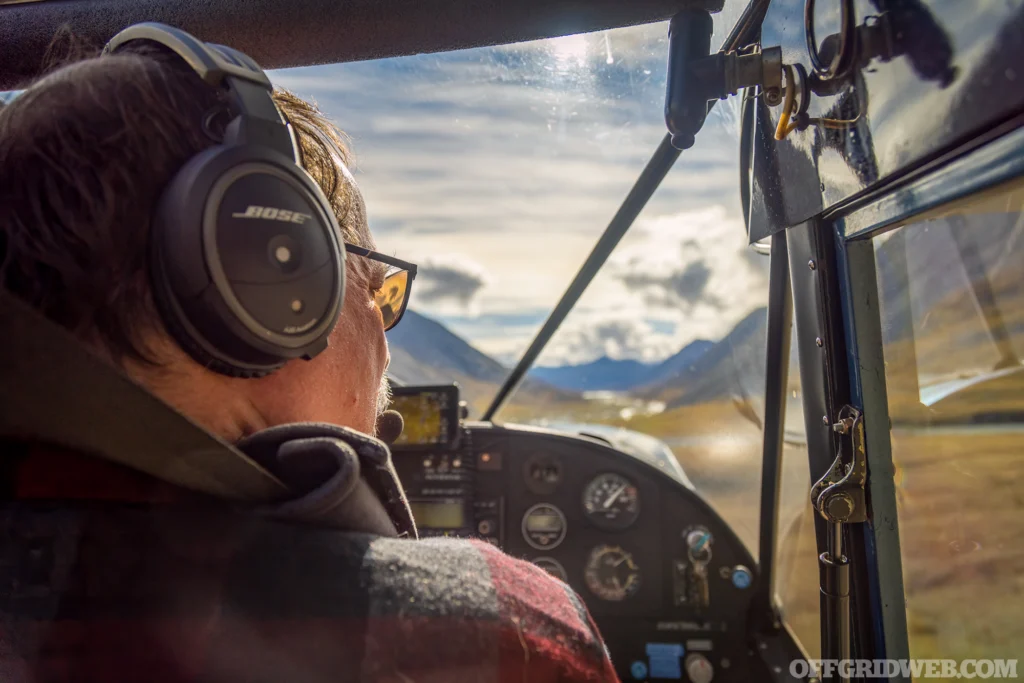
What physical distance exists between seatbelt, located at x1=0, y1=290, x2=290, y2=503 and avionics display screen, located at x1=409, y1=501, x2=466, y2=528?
241cm

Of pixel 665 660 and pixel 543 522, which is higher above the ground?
pixel 543 522

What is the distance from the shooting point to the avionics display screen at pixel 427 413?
2879mm

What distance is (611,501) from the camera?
112 inches

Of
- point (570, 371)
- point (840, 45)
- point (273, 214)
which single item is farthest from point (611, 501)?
point (273, 214)

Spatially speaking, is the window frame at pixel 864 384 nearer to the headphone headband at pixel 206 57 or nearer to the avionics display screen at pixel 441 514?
the headphone headband at pixel 206 57

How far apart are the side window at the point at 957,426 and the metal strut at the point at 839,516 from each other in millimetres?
101

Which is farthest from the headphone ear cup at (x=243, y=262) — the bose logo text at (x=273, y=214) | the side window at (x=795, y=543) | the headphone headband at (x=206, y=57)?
the side window at (x=795, y=543)

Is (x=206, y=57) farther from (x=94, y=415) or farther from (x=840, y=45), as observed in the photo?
(x=840, y=45)

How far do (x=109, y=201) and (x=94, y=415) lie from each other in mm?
212

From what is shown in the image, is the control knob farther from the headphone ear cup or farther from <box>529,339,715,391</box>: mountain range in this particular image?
the headphone ear cup

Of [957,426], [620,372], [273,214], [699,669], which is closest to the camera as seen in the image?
[273,214]

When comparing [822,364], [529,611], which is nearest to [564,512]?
[822,364]

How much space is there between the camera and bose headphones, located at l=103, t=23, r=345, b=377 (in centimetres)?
62

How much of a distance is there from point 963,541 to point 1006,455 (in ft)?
0.70
